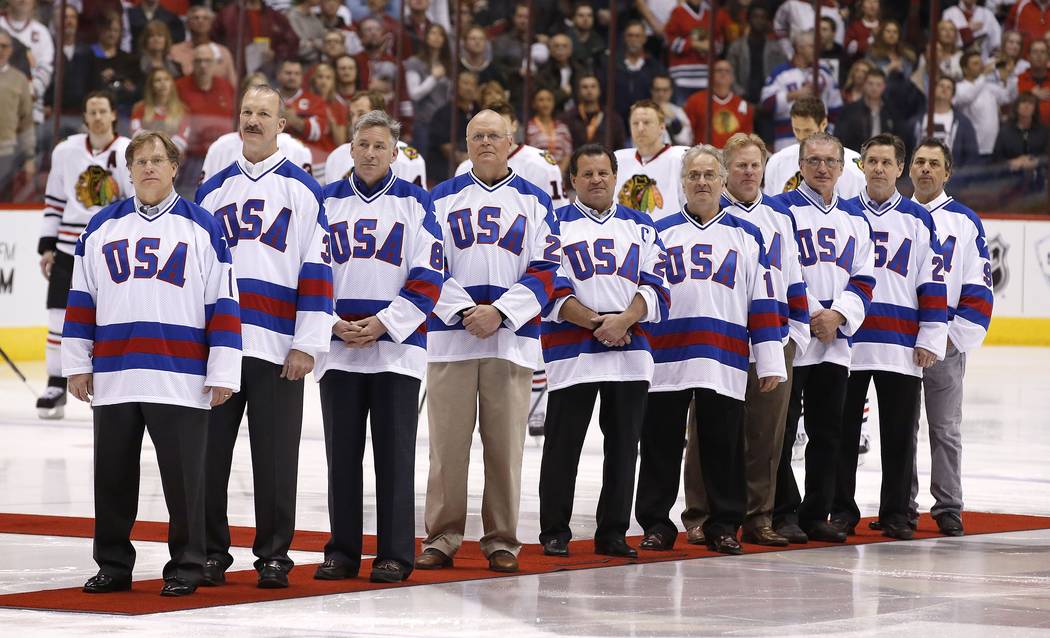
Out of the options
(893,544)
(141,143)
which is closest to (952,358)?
(893,544)

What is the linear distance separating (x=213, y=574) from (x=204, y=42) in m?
9.94

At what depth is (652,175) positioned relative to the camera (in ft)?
28.0

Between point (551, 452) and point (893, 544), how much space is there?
131cm

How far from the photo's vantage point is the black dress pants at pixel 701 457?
237 inches

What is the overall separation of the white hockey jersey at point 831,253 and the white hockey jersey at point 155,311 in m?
2.28

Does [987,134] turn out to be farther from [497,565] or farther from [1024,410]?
[497,565]

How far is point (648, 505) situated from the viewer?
614 centimetres

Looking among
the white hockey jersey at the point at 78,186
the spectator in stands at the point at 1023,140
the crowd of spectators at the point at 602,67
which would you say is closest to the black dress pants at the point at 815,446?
the white hockey jersey at the point at 78,186

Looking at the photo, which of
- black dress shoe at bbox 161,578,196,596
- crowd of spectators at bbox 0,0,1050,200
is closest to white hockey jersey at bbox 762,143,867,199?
black dress shoe at bbox 161,578,196,596

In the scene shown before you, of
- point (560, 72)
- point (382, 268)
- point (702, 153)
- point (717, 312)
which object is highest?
point (560, 72)

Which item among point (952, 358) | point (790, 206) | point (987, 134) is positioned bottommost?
point (952, 358)

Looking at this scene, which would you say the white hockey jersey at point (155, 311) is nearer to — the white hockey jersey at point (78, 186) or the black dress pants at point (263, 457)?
the black dress pants at point (263, 457)

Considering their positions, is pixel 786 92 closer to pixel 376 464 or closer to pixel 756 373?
pixel 756 373

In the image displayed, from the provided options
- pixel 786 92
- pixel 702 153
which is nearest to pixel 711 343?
pixel 702 153
